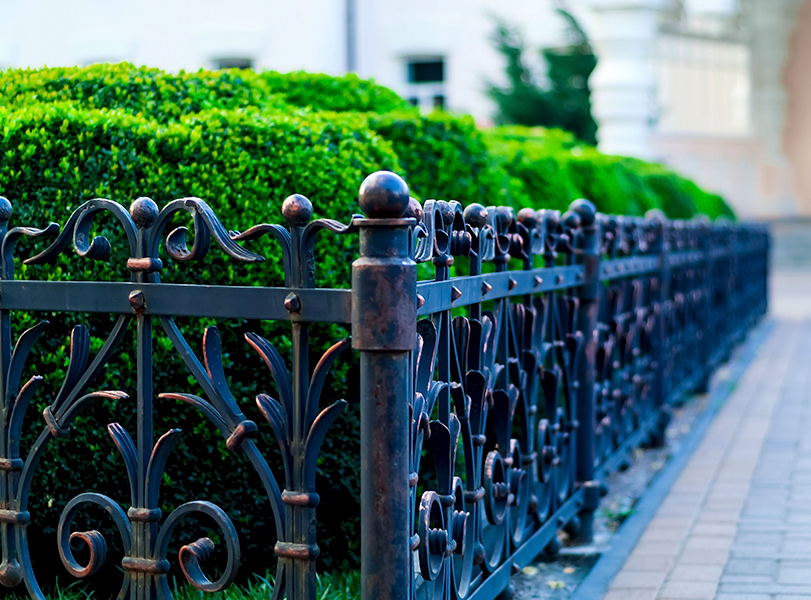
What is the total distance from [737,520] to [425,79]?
1609 cm

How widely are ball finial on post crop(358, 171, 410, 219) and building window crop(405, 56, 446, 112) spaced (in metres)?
17.6

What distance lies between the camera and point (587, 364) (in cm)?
Answer: 377

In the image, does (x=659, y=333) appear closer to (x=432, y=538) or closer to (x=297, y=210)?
(x=432, y=538)

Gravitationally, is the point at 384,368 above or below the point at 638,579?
above

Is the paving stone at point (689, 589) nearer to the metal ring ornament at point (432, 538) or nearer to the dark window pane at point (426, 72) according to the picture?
the metal ring ornament at point (432, 538)

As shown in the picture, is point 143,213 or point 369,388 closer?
point 369,388

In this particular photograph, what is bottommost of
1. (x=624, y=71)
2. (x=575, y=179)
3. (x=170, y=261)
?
(x=170, y=261)

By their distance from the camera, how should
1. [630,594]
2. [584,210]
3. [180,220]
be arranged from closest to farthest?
[180,220]
[630,594]
[584,210]

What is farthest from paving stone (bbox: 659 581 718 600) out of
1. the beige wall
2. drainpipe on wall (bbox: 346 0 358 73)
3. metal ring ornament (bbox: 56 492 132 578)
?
the beige wall

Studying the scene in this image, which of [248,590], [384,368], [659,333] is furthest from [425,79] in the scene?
[384,368]

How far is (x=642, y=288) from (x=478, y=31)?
14.6m

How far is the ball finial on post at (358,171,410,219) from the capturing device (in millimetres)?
1861

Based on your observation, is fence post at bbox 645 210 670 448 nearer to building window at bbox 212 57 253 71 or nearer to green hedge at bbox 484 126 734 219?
green hedge at bbox 484 126 734 219

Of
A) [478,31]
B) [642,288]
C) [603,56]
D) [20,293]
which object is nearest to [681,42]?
[478,31]
